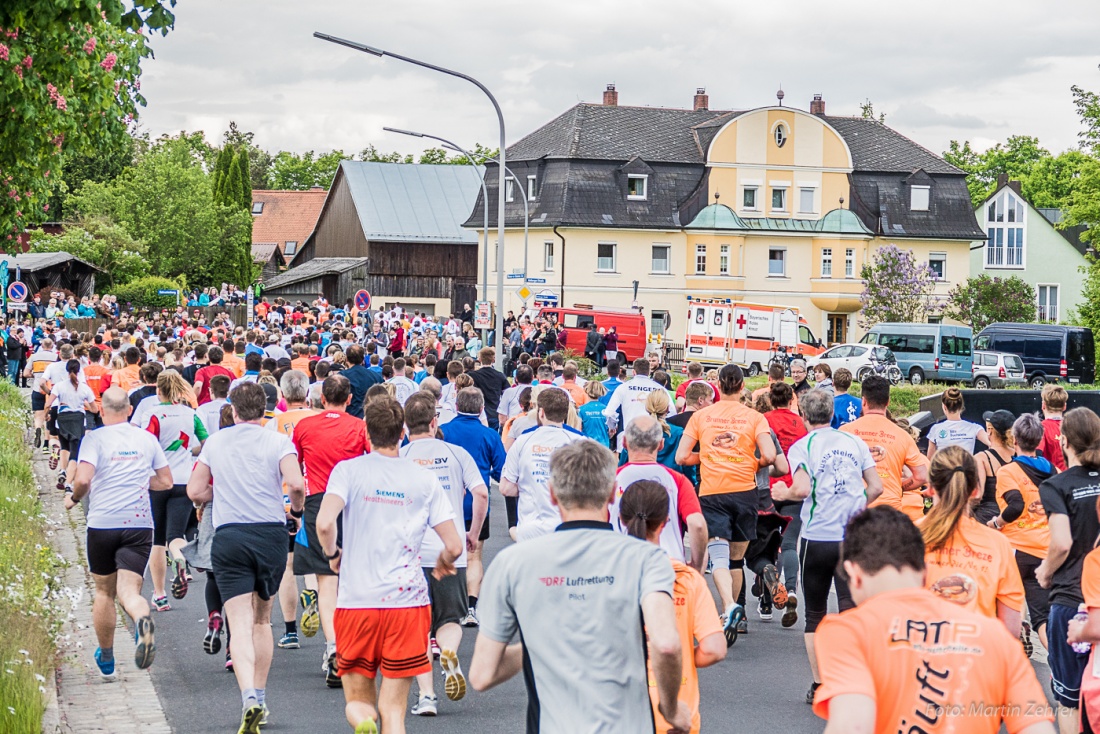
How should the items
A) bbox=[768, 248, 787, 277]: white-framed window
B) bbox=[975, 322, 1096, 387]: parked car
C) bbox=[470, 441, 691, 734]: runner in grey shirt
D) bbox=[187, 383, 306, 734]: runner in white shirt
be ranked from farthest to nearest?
bbox=[768, 248, 787, 277]: white-framed window, bbox=[975, 322, 1096, 387]: parked car, bbox=[187, 383, 306, 734]: runner in white shirt, bbox=[470, 441, 691, 734]: runner in grey shirt

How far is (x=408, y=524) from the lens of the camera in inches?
243

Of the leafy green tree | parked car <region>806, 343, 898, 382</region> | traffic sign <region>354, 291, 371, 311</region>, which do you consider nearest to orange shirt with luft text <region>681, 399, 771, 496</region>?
traffic sign <region>354, 291, 371, 311</region>

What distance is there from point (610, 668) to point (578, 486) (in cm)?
57

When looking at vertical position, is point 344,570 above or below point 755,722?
above

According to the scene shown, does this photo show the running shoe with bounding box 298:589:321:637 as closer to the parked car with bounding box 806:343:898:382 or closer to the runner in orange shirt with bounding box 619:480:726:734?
the runner in orange shirt with bounding box 619:480:726:734

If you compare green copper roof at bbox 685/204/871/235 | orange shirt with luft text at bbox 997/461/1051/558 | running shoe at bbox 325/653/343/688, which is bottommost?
running shoe at bbox 325/653/343/688

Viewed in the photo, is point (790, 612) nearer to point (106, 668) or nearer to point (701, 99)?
point (106, 668)

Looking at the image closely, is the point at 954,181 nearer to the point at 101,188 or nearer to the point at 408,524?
the point at 101,188

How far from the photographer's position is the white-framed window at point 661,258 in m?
63.8

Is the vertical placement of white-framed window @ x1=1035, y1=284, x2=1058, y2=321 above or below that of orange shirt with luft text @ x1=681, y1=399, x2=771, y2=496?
above

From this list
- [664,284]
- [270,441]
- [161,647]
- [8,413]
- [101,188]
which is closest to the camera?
[270,441]

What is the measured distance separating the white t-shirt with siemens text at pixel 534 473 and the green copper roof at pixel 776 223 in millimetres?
55600

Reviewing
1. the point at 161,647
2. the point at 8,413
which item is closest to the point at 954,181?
the point at 8,413

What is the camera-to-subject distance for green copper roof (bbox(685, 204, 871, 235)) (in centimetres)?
6372
